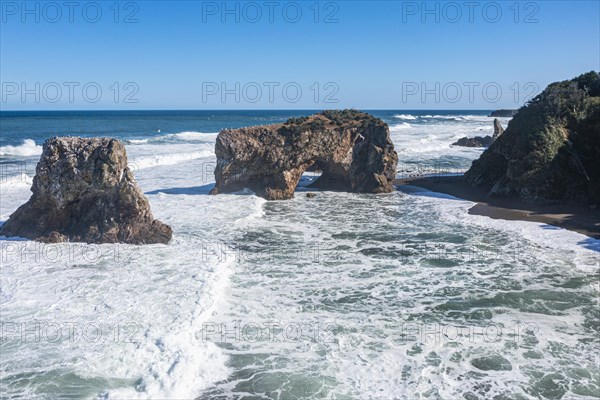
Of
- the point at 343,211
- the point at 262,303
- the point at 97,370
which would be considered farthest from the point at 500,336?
the point at 343,211

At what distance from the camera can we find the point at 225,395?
6340 millimetres

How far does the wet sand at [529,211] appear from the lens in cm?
1505

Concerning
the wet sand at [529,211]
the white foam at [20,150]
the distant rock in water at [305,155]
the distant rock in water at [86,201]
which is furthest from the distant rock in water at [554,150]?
the white foam at [20,150]

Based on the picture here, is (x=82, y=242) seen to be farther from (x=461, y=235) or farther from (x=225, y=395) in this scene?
(x=461, y=235)

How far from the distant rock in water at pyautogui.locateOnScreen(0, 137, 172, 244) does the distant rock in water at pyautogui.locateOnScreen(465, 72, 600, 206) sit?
1387 centimetres

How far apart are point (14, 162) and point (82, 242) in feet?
78.4

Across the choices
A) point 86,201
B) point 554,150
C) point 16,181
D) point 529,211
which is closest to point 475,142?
point 554,150

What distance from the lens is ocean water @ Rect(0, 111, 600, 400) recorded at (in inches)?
260

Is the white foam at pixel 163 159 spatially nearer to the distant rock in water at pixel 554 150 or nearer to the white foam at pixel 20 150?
the white foam at pixel 20 150

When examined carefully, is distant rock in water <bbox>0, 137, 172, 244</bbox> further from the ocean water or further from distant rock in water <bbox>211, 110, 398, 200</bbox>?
distant rock in water <bbox>211, 110, 398, 200</bbox>

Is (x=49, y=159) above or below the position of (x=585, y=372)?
above

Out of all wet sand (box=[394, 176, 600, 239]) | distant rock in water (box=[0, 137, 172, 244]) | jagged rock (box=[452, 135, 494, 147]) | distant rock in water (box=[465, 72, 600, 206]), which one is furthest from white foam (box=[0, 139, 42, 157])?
jagged rock (box=[452, 135, 494, 147])

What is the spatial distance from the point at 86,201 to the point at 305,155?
31.8ft

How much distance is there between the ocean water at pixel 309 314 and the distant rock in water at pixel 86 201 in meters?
0.60
